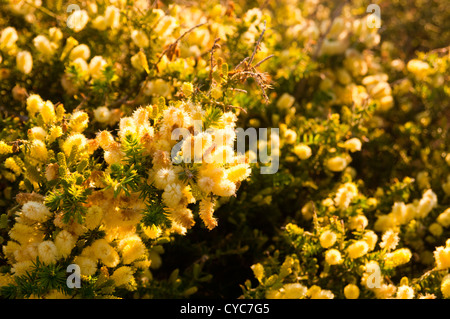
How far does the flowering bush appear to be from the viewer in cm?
115

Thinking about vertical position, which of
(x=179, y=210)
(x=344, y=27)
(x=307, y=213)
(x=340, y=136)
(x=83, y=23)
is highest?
(x=344, y=27)

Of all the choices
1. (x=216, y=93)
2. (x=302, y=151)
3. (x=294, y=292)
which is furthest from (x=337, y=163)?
(x=216, y=93)

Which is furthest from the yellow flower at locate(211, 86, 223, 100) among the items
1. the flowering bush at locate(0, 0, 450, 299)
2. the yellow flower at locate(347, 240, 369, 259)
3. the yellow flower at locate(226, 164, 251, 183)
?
the yellow flower at locate(347, 240, 369, 259)

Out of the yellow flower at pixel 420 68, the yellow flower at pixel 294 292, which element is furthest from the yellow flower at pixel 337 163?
the yellow flower at pixel 420 68

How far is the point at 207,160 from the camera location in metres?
1.10

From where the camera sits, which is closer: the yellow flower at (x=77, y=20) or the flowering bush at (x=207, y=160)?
the flowering bush at (x=207, y=160)

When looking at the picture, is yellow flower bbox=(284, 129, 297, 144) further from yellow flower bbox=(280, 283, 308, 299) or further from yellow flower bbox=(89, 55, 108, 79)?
yellow flower bbox=(89, 55, 108, 79)

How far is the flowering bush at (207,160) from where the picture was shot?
1149 millimetres

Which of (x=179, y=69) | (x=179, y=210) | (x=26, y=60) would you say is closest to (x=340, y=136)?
(x=179, y=69)

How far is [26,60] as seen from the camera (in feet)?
5.77

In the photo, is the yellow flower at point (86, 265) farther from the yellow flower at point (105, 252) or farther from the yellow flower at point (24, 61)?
the yellow flower at point (24, 61)
